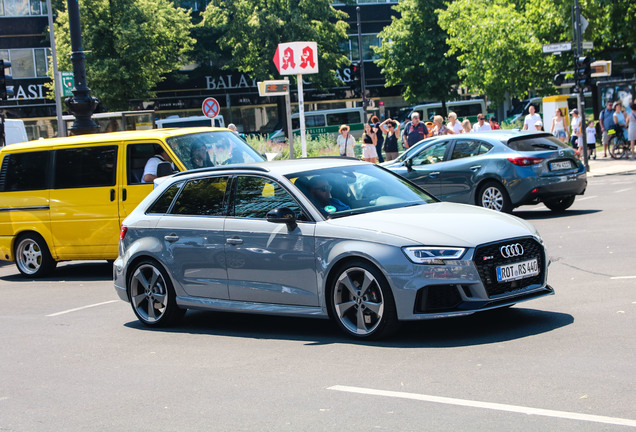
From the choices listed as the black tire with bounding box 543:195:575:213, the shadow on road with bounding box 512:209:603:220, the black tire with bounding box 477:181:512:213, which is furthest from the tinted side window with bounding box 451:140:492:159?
the black tire with bounding box 543:195:575:213

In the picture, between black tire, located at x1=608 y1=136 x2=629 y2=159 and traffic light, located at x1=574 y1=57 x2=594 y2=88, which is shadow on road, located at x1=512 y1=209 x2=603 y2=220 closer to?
traffic light, located at x1=574 y1=57 x2=594 y2=88

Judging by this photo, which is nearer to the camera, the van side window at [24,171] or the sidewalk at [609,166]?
the van side window at [24,171]

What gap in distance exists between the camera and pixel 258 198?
27.7 ft

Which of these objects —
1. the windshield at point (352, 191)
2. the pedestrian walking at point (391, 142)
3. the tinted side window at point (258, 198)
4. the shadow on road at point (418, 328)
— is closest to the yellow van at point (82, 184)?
the shadow on road at point (418, 328)

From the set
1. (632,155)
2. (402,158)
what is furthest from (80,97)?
(632,155)

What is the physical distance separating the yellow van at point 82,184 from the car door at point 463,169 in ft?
15.3

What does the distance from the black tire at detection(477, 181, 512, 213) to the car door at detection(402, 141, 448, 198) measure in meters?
0.86

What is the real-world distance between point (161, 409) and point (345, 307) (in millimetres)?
2008

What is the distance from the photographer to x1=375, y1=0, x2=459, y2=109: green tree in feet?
192

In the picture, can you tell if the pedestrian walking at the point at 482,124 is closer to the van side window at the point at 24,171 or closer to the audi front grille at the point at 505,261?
the van side window at the point at 24,171

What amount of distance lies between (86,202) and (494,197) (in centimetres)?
706

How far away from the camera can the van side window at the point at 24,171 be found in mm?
13539

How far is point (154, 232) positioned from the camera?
357 inches

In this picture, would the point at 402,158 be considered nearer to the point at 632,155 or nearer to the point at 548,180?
the point at 548,180
